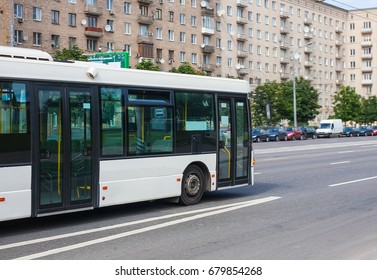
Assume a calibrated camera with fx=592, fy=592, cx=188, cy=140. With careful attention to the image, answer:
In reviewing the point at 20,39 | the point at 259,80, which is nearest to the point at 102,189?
the point at 20,39

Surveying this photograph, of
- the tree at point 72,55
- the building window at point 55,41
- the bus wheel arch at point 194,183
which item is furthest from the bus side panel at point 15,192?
the building window at point 55,41

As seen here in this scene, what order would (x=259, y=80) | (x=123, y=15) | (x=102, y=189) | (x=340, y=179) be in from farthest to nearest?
(x=259, y=80)
(x=123, y=15)
(x=340, y=179)
(x=102, y=189)

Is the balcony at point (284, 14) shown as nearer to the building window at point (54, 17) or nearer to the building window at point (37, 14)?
the building window at point (54, 17)

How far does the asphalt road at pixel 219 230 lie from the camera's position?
7.56 metres

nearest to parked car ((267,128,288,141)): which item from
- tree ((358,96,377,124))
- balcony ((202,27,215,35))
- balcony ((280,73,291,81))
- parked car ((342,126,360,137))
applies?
parked car ((342,126,360,137))

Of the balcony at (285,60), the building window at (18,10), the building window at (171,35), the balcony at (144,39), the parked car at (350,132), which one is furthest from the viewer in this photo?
the balcony at (285,60)

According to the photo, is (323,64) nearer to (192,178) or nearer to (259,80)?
(259,80)

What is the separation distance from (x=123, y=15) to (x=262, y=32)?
30.5 m

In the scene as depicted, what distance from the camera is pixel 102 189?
9.91 metres

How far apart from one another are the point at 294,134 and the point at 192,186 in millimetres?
53323

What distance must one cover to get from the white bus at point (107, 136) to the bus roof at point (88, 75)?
0.02 m

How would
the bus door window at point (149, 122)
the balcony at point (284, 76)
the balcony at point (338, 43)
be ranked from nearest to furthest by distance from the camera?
the bus door window at point (149, 122) → the balcony at point (284, 76) → the balcony at point (338, 43)

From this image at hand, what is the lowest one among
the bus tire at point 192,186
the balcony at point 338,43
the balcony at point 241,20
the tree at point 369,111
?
the bus tire at point 192,186

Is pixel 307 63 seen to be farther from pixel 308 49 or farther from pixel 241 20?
pixel 241 20
